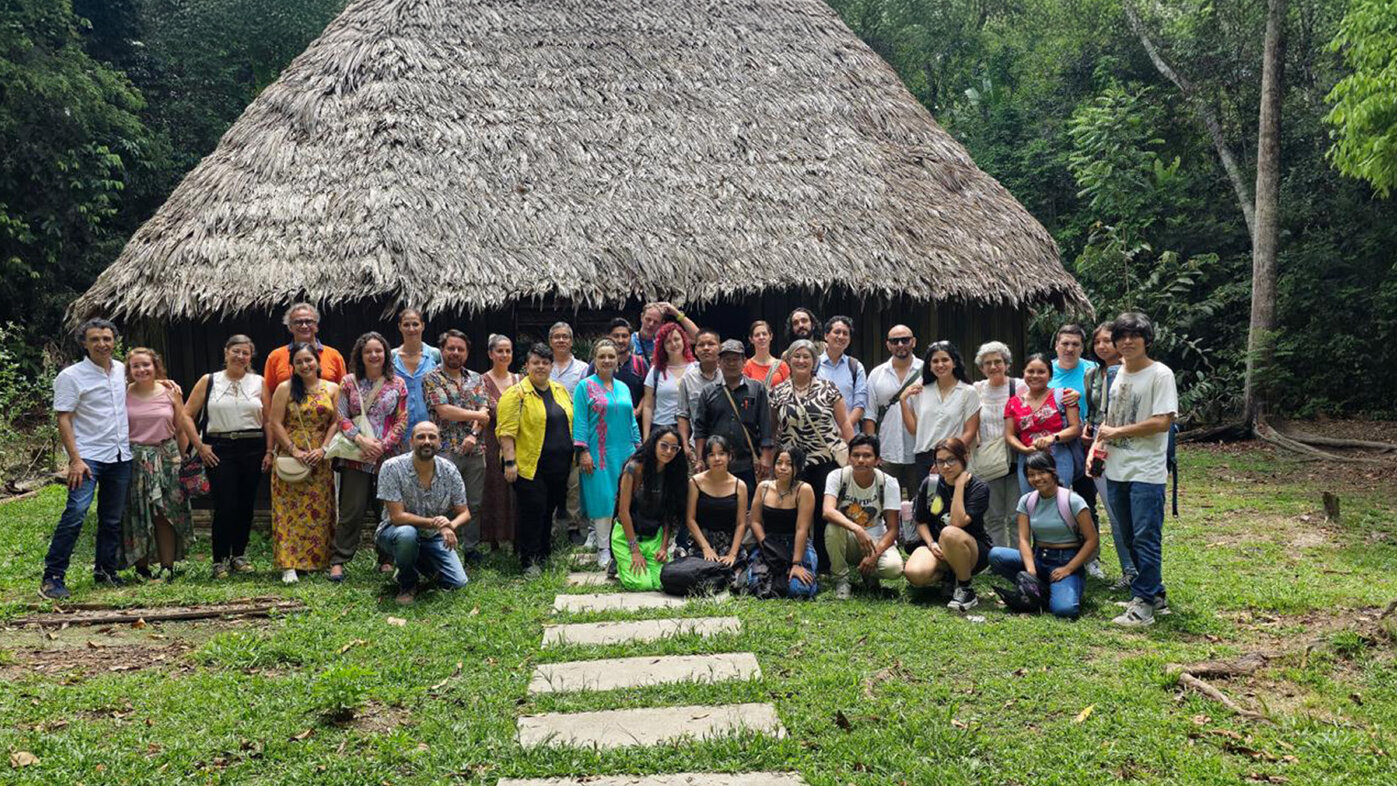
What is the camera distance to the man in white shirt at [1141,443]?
17.6 ft

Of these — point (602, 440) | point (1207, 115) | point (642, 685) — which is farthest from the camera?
point (1207, 115)

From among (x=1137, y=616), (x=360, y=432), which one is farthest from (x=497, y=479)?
(x=1137, y=616)

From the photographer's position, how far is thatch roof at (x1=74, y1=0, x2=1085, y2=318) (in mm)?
8953

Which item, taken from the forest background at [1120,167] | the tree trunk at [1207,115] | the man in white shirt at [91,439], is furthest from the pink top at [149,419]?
the tree trunk at [1207,115]

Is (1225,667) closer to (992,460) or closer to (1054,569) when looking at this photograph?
(1054,569)

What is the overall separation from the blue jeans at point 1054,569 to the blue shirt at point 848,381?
1531mm

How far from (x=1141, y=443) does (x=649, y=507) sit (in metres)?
2.84

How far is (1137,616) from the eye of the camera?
549 cm

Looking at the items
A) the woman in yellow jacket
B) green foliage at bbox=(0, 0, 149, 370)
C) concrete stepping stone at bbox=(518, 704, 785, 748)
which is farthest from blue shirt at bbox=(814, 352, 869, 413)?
green foliage at bbox=(0, 0, 149, 370)

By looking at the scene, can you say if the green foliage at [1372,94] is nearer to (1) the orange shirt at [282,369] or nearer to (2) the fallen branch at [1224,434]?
(2) the fallen branch at [1224,434]

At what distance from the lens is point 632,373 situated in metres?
7.64

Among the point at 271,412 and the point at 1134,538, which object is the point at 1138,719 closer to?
the point at 1134,538

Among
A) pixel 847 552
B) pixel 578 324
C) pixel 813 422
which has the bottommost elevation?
pixel 847 552

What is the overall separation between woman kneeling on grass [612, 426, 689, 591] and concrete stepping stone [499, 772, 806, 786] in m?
2.54
